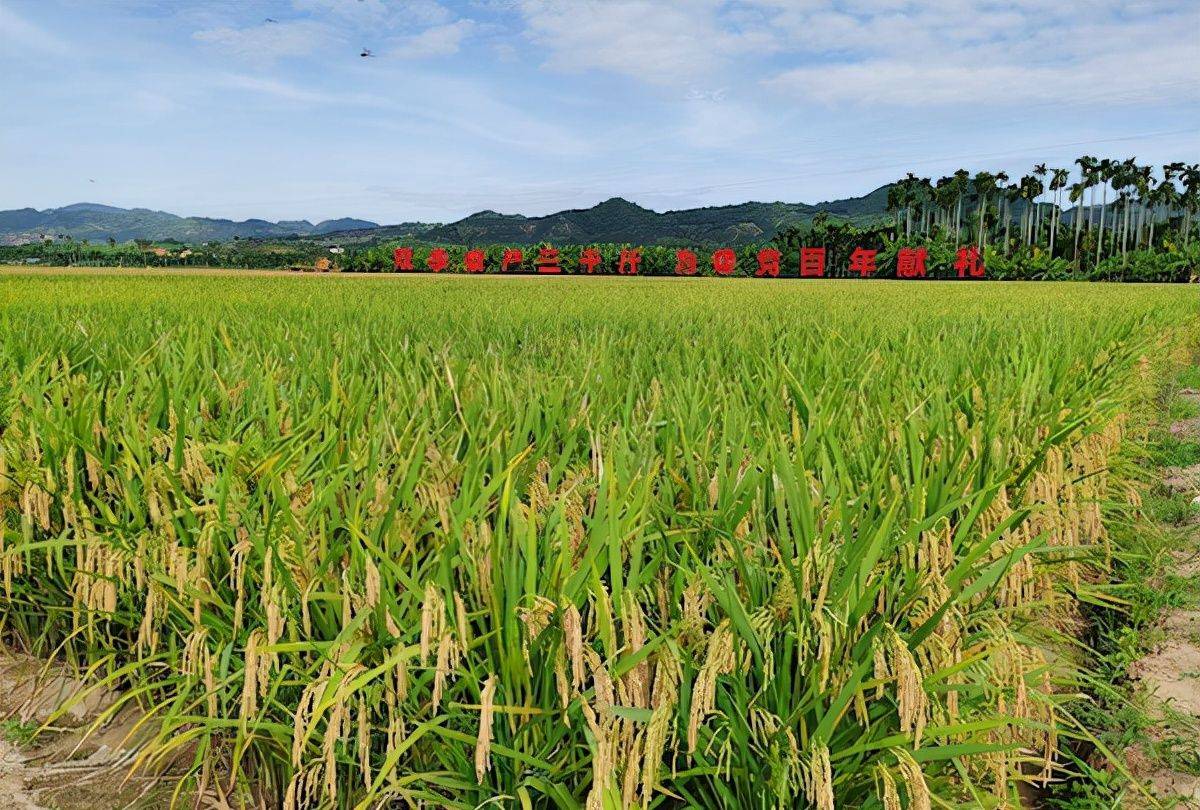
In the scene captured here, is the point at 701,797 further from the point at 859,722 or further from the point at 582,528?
the point at 582,528

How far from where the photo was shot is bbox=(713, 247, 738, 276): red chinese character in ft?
183

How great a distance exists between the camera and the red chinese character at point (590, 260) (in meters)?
56.3

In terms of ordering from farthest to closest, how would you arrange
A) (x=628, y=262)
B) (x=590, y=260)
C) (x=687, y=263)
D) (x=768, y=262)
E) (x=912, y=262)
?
1. (x=912, y=262)
2. (x=768, y=262)
3. (x=687, y=263)
4. (x=590, y=260)
5. (x=628, y=262)

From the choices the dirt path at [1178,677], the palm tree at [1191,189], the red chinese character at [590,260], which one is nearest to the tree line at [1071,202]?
the palm tree at [1191,189]

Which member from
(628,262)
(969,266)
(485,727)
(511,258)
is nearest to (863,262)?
(969,266)

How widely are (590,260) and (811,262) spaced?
1632 cm

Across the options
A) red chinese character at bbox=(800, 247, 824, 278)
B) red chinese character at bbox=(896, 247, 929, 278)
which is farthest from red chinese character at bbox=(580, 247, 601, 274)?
red chinese character at bbox=(896, 247, 929, 278)

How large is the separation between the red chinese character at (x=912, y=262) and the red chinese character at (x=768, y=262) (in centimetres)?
873

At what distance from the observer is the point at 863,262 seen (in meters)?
61.2

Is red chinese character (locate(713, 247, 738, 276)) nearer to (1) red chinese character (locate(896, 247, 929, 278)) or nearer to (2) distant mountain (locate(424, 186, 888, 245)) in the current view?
(1) red chinese character (locate(896, 247, 929, 278))

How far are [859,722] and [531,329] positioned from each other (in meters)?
4.99

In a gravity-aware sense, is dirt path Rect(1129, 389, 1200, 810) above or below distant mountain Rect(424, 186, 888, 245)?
below

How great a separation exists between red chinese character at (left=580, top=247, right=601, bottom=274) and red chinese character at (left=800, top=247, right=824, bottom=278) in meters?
15.0

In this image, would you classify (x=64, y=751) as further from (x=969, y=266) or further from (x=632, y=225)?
(x=632, y=225)
